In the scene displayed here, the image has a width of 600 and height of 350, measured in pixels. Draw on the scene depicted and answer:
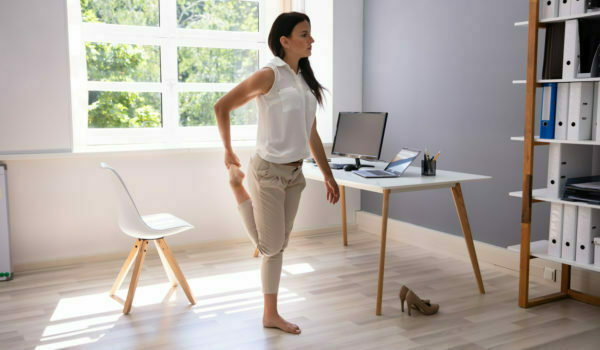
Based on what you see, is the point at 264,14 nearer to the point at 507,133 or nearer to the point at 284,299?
the point at 507,133

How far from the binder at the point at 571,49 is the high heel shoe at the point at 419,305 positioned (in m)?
1.35

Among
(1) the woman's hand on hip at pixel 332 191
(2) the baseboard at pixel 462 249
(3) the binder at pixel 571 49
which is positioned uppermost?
(3) the binder at pixel 571 49

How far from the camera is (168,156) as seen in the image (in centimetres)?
434

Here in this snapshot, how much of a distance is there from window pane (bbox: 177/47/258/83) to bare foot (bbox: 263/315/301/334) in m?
2.59

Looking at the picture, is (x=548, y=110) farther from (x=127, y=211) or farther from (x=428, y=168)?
(x=127, y=211)

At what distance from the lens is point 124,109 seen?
4578 mm

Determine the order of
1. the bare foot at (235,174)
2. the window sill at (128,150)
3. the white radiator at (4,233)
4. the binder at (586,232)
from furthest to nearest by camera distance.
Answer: the window sill at (128,150)
the white radiator at (4,233)
the binder at (586,232)
the bare foot at (235,174)

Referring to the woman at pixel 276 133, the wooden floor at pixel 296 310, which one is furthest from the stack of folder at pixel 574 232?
the woman at pixel 276 133

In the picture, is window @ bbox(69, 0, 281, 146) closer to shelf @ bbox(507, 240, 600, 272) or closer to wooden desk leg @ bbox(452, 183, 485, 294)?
wooden desk leg @ bbox(452, 183, 485, 294)

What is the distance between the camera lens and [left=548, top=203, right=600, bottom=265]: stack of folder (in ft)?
9.53

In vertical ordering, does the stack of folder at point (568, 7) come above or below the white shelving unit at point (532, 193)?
above

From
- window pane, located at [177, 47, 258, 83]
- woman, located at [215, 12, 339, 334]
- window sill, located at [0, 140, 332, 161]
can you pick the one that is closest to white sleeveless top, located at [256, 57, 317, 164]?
woman, located at [215, 12, 339, 334]

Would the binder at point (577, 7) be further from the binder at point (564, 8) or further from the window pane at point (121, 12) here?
the window pane at point (121, 12)

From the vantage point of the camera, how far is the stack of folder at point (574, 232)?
114 inches
